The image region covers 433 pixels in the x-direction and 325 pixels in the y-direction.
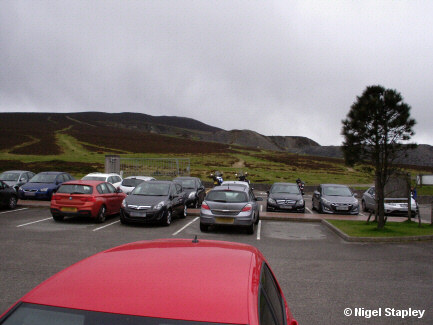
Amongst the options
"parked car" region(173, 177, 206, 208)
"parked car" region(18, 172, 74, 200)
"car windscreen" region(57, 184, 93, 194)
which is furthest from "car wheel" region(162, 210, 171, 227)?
"parked car" region(18, 172, 74, 200)

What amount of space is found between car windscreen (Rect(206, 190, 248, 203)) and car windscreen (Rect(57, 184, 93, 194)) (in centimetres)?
451

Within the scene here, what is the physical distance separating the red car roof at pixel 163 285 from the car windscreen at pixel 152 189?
12.2 metres

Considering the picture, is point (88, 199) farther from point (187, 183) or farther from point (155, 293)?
point (155, 293)

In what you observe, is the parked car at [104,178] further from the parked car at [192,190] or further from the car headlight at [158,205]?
the car headlight at [158,205]

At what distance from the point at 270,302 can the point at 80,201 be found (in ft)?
41.5

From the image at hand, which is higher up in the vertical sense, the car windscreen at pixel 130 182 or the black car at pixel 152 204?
the car windscreen at pixel 130 182

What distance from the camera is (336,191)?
20.6 metres

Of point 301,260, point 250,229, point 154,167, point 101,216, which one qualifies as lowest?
point 301,260

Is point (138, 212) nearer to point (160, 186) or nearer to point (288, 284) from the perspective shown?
point (160, 186)

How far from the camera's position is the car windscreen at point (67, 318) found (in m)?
1.81

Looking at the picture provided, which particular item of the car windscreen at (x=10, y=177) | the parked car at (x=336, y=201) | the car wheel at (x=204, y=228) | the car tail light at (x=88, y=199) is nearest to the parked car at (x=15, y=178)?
the car windscreen at (x=10, y=177)

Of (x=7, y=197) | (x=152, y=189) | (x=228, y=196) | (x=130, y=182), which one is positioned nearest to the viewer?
(x=228, y=196)

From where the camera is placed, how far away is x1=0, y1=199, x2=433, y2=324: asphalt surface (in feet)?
19.8

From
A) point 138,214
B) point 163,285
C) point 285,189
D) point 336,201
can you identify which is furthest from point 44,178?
point 163,285
